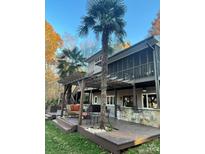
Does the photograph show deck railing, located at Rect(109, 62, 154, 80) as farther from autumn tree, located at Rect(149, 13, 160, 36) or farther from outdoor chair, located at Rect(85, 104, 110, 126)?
autumn tree, located at Rect(149, 13, 160, 36)

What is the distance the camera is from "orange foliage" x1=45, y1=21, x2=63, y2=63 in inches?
84.5

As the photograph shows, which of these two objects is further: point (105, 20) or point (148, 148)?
point (105, 20)

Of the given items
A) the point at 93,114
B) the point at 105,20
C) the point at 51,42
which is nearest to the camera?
the point at 51,42

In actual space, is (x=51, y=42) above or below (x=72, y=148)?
above

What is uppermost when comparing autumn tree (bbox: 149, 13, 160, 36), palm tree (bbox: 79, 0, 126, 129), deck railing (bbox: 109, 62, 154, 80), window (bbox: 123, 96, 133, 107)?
palm tree (bbox: 79, 0, 126, 129)

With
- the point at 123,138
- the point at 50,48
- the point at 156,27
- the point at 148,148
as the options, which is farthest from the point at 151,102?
the point at 50,48

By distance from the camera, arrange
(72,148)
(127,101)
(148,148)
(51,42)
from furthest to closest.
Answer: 1. (127,101)
2. (148,148)
3. (72,148)
4. (51,42)

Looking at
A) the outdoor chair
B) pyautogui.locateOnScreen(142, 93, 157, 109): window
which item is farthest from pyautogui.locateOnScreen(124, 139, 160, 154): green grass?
the outdoor chair

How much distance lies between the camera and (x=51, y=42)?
221 centimetres

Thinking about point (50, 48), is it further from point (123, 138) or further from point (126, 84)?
point (126, 84)

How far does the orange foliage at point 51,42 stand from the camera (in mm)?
2145

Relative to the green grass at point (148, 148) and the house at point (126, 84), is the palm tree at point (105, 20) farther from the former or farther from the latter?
the green grass at point (148, 148)
